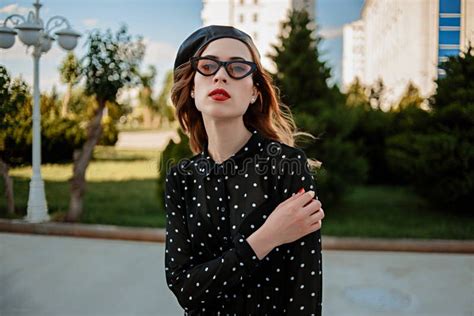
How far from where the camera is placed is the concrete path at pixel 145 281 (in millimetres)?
3529

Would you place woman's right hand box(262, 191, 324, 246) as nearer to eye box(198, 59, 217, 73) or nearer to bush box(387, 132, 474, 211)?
eye box(198, 59, 217, 73)

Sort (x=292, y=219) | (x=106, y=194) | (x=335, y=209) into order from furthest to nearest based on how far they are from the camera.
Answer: (x=106, y=194) < (x=335, y=209) < (x=292, y=219)

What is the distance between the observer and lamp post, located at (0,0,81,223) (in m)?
5.27

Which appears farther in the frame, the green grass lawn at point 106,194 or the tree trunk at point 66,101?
Answer: the tree trunk at point 66,101

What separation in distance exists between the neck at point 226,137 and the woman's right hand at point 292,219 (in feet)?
0.73

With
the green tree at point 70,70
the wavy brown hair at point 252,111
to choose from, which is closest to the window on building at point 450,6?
the green tree at point 70,70

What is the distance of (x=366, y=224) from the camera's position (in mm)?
5930

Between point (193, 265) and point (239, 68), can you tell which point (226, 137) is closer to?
point (239, 68)

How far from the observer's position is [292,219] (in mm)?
1012

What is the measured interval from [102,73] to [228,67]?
16.3 feet

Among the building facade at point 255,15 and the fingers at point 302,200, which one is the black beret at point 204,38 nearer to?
the fingers at point 302,200

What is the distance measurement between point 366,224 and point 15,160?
4.42 m

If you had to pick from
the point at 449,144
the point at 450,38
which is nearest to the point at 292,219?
the point at 449,144

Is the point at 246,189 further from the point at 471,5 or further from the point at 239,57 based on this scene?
the point at 471,5
